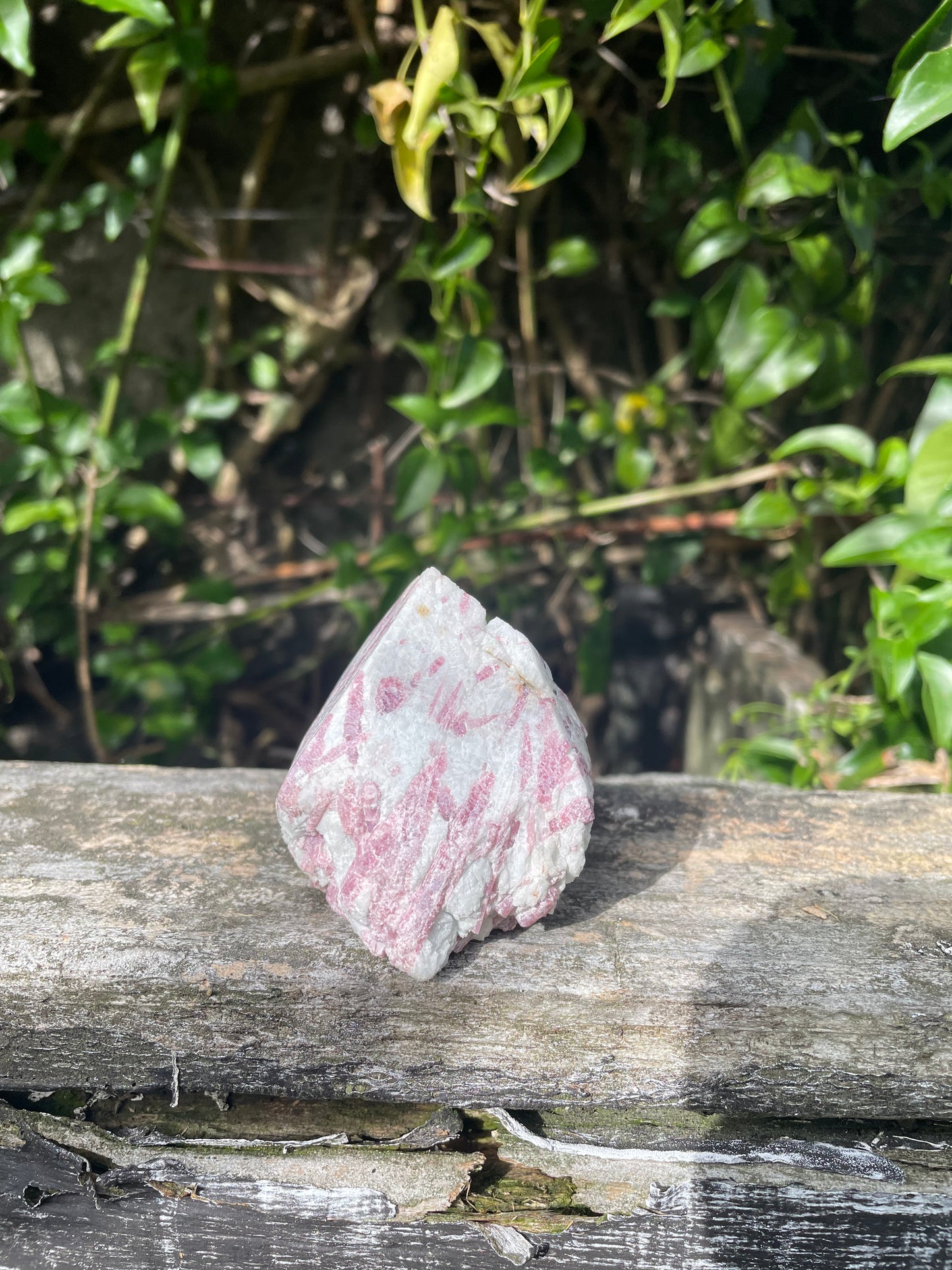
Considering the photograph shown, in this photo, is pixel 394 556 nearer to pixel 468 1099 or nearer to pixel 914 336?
pixel 468 1099

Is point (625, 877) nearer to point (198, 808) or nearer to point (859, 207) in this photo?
point (198, 808)

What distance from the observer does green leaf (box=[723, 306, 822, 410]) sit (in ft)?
4.47

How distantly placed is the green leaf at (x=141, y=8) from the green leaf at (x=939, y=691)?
1178mm

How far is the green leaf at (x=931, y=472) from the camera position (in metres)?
1.06

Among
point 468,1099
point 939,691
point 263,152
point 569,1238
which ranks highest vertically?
point 263,152

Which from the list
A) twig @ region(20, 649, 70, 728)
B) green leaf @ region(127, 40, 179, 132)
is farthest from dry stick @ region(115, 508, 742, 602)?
green leaf @ region(127, 40, 179, 132)

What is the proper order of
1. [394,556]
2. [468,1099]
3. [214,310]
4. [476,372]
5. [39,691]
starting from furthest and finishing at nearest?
[39,691] → [214,310] → [394,556] → [476,372] → [468,1099]

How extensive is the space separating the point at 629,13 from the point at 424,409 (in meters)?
0.57

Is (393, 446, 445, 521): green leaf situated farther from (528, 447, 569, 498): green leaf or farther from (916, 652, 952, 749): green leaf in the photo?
(916, 652, 952, 749): green leaf

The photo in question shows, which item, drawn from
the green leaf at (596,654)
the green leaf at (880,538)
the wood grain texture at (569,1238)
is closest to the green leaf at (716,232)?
the green leaf at (880,538)

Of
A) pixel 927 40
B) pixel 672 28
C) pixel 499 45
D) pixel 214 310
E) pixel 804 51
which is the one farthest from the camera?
pixel 214 310

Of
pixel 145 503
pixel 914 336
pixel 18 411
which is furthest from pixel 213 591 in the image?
pixel 914 336

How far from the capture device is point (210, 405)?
1.61 meters

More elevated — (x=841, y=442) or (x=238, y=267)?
(x=238, y=267)
